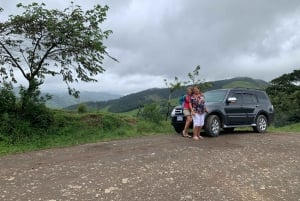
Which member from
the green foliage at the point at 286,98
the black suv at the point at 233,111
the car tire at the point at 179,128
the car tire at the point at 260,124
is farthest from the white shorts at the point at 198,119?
the green foliage at the point at 286,98

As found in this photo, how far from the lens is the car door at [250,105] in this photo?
15.2 meters

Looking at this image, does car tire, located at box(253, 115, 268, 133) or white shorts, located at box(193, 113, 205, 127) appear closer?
white shorts, located at box(193, 113, 205, 127)

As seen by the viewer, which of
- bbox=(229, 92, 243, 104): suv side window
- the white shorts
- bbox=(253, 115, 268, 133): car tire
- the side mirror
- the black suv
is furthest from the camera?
bbox=(253, 115, 268, 133): car tire

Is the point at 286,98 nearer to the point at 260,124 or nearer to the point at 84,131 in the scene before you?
the point at 260,124

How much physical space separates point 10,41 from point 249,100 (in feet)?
30.7

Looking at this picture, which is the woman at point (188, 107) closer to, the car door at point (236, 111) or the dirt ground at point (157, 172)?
the dirt ground at point (157, 172)

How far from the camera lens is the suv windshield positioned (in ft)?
48.0

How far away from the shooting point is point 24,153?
11539 millimetres

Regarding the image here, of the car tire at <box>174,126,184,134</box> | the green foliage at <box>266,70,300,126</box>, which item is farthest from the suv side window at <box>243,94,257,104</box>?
the green foliage at <box>266,70,300,126</box>

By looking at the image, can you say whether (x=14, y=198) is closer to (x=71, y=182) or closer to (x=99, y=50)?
(x=71, y=182)

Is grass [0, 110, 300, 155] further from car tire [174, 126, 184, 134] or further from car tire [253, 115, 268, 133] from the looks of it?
car tire [253, 115, 268, 133]

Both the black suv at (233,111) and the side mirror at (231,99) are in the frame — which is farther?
the side mirror at (231,99)

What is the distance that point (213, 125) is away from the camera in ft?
45.1

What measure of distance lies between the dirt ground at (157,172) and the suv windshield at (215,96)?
2669 millimetres
